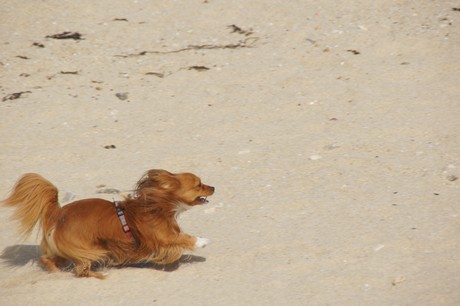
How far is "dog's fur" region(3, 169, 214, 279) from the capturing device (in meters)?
5.59

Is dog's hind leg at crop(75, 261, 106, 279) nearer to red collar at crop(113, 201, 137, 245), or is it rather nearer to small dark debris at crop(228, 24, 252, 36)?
red collar at crop(113, 201, 137, 245)

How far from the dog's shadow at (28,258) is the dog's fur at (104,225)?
0.16 metres

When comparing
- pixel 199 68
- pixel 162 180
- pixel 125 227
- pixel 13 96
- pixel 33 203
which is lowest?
pixel 13 96

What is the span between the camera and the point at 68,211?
18.6 feet

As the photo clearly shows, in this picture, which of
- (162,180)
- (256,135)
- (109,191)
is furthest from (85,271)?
(256,135)

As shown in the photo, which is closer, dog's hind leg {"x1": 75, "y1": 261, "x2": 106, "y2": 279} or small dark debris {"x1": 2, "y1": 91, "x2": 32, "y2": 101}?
dog's hind leg {"x1": 75, "y1": 261, "x2": 106, "y2": 279}

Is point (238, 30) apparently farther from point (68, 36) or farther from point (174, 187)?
point (174, 187)

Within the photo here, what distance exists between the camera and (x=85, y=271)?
5.66 meters

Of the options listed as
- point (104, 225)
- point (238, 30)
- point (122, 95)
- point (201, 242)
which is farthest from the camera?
point (238, 30)

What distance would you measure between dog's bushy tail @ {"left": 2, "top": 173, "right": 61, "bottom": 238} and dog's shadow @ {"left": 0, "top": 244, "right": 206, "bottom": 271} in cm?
37

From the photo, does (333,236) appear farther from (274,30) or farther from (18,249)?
(274,30)

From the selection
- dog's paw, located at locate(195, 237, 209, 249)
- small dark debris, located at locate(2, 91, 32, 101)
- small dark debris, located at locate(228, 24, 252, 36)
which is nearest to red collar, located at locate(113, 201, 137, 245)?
dog's paw, located at locate(195, 237, 209, 249)

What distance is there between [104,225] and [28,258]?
0.86 m

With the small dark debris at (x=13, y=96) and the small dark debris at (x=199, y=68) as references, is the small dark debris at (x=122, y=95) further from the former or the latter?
the small dark debris at (x=13, y=96)
